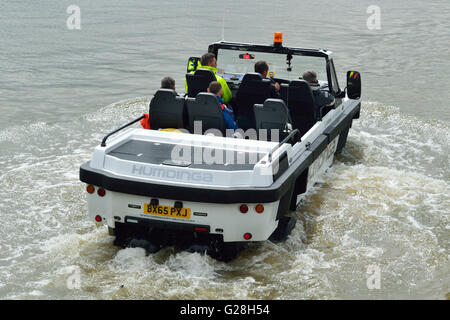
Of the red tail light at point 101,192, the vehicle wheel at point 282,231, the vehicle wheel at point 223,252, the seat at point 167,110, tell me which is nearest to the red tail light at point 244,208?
the vehicle wheel at point 223,252

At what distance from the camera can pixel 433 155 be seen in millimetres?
9695

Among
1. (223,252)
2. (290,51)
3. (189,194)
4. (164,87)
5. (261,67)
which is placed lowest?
(223,252)

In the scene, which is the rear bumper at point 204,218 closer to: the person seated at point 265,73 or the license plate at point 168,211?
the license plate at point 168,211

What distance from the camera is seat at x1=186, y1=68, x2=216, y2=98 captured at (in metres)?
7.38

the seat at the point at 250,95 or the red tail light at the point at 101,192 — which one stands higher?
the seat at the point at 250,95

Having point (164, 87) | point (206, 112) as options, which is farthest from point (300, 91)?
point (164, 87)

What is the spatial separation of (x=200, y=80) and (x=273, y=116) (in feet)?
4.04

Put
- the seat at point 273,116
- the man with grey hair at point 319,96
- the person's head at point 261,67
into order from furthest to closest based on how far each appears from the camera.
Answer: the man with grey hair at point 319,96 < the person's head at point 261,67 < the seat at point 273,116

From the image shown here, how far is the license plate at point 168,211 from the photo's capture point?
5.57 m

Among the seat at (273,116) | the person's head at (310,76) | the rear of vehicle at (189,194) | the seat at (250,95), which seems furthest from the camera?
the person's head at (310,76)

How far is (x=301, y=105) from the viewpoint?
24.6 ft

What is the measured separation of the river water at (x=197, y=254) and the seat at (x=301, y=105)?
910 mm

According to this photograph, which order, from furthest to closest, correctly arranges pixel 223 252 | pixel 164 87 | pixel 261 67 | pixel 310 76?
pixel 310 76 < pixel 261 67 < pixel 164 87 < pixel 223 252

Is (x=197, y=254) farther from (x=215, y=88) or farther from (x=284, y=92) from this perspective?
(x=284, y=92)
